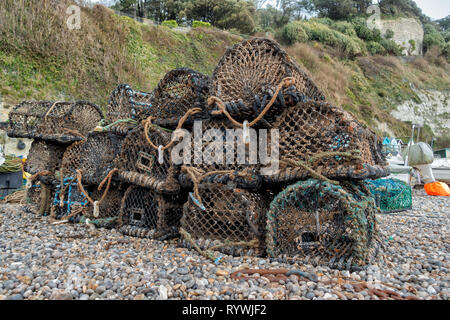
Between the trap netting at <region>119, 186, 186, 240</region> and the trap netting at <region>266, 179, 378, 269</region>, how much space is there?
1115 millimetres

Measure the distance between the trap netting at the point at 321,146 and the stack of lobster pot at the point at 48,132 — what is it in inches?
114

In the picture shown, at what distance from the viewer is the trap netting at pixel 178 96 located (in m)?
3.22

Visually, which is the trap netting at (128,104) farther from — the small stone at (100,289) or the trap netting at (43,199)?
the small stone at (100,289)

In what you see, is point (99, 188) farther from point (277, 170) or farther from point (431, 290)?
point (431, 290)

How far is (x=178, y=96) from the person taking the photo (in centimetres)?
341

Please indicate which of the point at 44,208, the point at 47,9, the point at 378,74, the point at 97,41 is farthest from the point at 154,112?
the point at 378,74

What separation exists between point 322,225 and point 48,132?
3759 mm

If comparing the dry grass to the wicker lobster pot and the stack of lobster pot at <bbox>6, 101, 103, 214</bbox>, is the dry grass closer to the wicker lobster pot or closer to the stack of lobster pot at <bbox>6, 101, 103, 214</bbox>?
the stack of lobster pot at <bbox>6, 101, 103, 214</bbox>

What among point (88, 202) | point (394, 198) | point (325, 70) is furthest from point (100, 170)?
point (325, 70)

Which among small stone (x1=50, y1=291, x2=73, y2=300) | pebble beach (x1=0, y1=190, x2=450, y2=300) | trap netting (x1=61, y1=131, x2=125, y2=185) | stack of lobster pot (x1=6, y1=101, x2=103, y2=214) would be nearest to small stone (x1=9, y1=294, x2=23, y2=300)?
pebble beach (x1=0, y1=190, x2=450, y2=300)

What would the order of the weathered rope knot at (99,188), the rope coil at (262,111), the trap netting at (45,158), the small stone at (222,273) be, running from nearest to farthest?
the small stone at (222,273), the rope coil at (262,111), the weathered rope knot at (99,188), the trap netting at (45,158)

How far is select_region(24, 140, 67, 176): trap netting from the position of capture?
447 centimetres

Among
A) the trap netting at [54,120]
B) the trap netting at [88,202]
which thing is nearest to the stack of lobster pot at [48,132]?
the trap netting at [54,120]

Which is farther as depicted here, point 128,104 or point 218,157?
point 128,104
